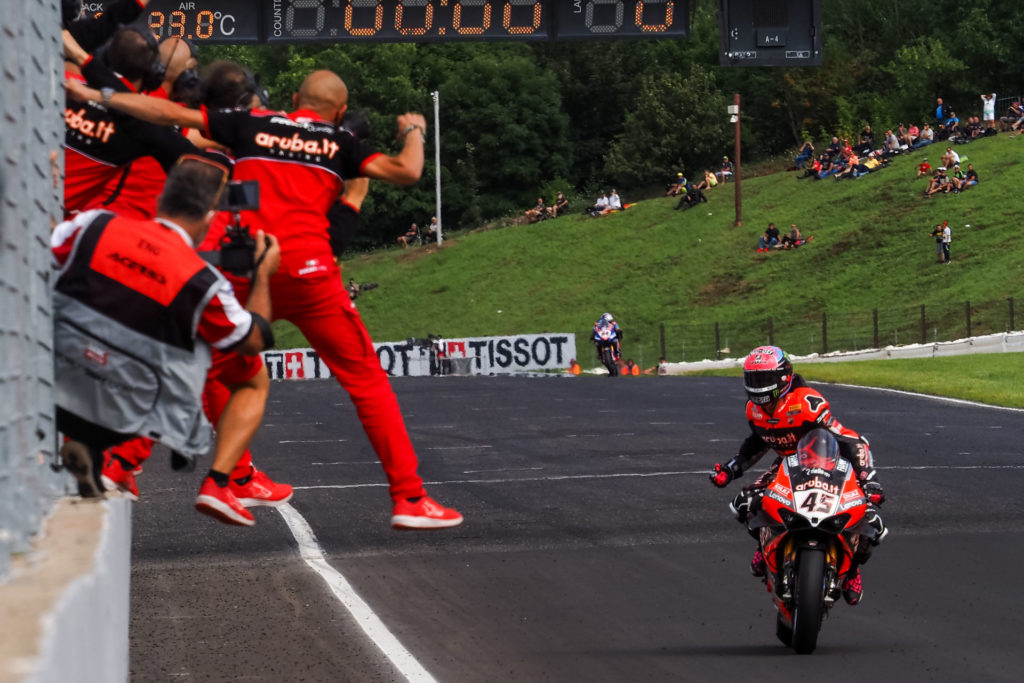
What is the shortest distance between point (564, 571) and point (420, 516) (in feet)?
18.3

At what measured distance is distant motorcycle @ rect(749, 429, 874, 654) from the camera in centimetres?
969

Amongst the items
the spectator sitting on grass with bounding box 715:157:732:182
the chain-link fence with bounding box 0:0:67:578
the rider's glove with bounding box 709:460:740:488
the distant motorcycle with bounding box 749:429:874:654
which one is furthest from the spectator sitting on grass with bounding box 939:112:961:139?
the chain-link fence with bounding box 0:0:67:578

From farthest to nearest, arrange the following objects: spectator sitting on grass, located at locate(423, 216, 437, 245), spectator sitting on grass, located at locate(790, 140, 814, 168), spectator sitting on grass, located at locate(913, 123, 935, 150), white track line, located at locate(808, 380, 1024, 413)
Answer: spectator sitting on grass, located at locate(423, 216, 437, 245)
spectator sitting on grass, located at locate(790, 140, 814, 168)
spectator sitting on grass, located at locate(913, 123, 935, 150)
white track line, located at locate(808, 380, 1024, 413)

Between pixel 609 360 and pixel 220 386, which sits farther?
pixel 609 360

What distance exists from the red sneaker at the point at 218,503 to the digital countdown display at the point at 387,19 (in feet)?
54.0

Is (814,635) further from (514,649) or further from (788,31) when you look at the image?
(788,31)

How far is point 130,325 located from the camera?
5.77 m

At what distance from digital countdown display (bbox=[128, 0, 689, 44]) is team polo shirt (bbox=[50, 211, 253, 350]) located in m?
17.4

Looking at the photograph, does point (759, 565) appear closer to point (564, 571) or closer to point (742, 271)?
point (564, 571)

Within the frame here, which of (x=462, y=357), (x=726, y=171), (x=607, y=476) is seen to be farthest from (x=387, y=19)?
(x=726, y=171)

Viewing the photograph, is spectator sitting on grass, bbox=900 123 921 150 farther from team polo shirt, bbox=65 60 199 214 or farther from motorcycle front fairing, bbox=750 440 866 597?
team polo shirt, bbox=65 60 199 214

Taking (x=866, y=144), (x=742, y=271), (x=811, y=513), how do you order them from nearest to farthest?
(x=811, y=513) → (x=742, y=271) → (x=866, y=144)

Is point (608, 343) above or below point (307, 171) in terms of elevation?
below

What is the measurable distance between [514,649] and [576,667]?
0.63 meters
